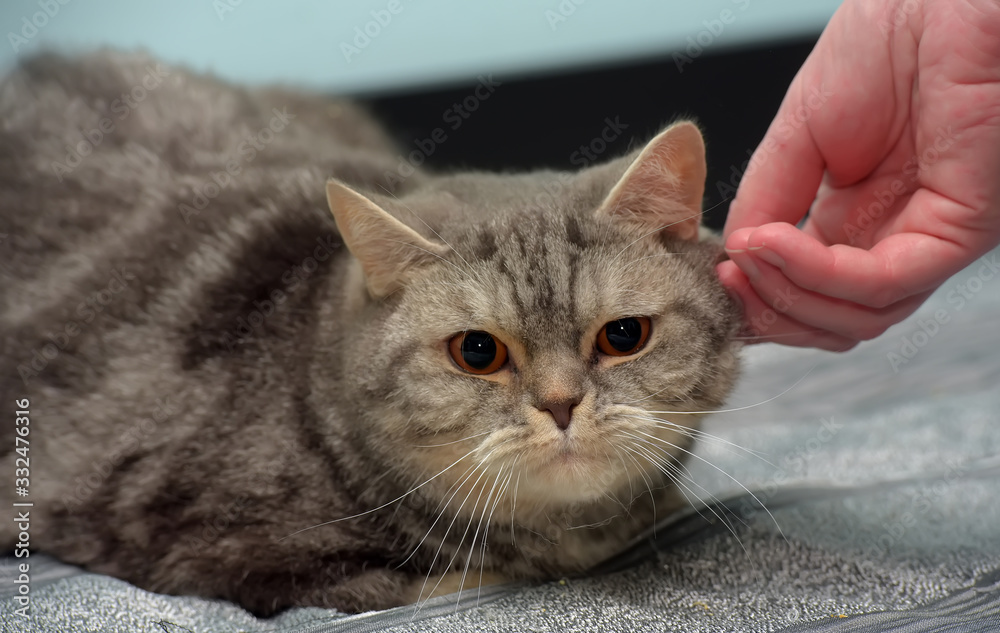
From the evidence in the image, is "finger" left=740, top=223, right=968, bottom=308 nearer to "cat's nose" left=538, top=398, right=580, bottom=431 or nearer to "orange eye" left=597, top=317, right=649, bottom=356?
"orange eye" left=597, top=317, right=649, bottom=356

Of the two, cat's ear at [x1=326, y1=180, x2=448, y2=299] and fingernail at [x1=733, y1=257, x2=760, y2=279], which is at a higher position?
cat's ear at [x1=326, y1=180, x2=448, y2=299]

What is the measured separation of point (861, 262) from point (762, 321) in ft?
0.74

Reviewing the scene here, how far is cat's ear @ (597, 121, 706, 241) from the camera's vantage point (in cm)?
134

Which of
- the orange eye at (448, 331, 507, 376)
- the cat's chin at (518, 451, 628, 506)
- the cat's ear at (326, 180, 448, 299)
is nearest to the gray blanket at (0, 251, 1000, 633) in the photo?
the cat's chin at (518, 451, 628, 506)

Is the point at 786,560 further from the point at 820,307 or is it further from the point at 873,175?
the point at 873,175

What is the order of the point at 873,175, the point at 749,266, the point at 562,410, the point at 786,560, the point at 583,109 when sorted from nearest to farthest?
the point at 562,410, the point at 749,266, the point at 786,560, the point at 873,175, the point at 583,109

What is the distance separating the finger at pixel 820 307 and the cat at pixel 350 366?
8 cm

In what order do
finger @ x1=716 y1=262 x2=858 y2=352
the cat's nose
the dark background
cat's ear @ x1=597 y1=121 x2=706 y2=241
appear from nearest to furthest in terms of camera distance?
the cat's nose
cat's ear @ x1=597 y1=121 x2=706 y2=241
finger @ x1=716 y1=262 x2=858 y2=352
the dark background

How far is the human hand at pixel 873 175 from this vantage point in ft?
4.33

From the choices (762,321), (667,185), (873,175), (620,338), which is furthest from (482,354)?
(873,175)

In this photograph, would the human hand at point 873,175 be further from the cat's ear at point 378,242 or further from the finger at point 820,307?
the cat's ear at point 378,242

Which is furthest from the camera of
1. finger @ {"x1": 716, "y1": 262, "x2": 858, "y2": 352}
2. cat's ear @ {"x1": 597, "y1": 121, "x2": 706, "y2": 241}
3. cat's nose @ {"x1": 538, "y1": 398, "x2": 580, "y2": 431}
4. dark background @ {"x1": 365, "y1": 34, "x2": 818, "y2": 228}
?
dark background @ {"x1": 365, "y1": 34, "x2": 818, "y2": 228}

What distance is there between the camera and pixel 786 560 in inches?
58.5

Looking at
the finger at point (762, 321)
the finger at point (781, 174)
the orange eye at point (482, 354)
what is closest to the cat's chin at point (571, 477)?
the orange eye at point (482, 354)
